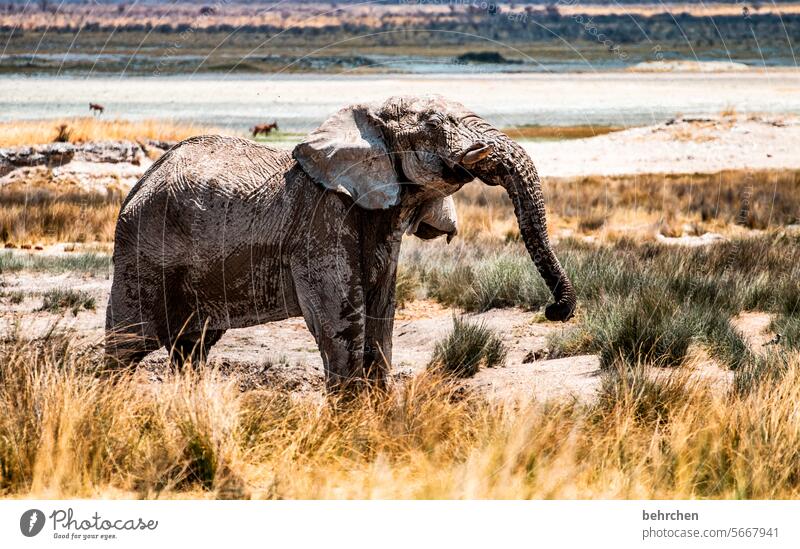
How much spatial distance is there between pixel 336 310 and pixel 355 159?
965mm

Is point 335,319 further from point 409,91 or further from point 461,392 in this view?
point 409,91

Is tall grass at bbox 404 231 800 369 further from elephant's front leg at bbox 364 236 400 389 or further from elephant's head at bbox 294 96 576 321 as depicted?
elephant's front leg at bbox 364 236 400 389

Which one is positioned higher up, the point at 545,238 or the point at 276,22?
the point at 545,238

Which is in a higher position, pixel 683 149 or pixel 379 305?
pixel 379 305

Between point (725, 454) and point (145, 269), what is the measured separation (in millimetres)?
3959

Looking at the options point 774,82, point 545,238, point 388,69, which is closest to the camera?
point 545,238

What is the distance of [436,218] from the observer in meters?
8.32

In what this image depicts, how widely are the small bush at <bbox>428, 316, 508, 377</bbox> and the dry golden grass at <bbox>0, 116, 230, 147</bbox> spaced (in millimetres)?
18007

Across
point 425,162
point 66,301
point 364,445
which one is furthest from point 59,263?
point 364,445

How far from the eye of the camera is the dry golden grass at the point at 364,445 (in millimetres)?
6707

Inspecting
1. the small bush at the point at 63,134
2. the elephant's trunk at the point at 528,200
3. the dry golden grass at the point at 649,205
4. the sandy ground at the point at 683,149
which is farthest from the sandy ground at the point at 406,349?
the sandy ground at the point at 683,149

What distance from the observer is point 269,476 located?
6.85 meters
